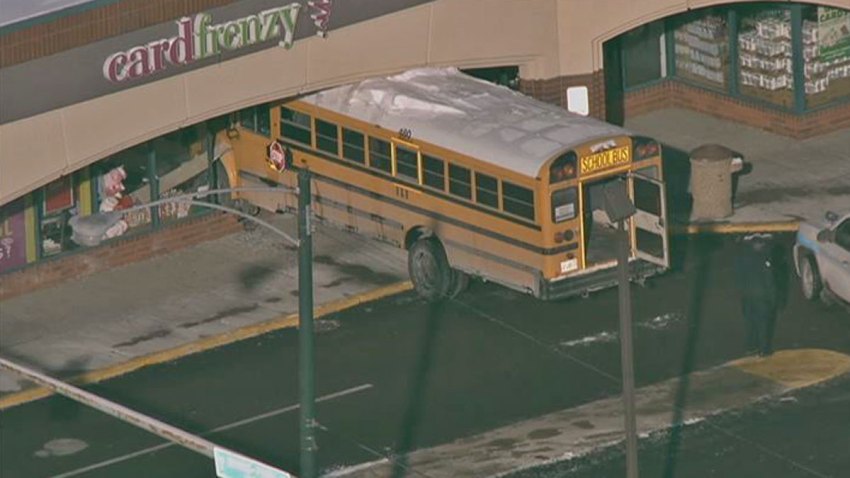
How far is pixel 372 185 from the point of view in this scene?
146 ft

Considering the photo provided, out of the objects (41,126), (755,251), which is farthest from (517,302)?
(41,126)

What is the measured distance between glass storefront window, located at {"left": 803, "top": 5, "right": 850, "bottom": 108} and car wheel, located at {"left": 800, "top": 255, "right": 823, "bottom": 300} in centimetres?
827

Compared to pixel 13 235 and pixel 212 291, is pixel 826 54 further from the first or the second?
pixel 13 235

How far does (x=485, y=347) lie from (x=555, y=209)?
231cm

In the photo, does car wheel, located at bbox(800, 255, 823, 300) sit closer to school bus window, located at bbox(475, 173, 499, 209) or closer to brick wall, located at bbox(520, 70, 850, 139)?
school bus window, located at bbox(475, 173, 499, 209)

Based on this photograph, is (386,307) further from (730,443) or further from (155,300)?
(730,443)

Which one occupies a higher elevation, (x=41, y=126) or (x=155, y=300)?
(x=41, y=126)

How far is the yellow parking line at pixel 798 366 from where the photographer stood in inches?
1592

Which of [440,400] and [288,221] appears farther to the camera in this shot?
[288,221]

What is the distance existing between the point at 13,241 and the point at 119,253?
1.92 meters

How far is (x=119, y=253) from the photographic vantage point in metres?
45.9

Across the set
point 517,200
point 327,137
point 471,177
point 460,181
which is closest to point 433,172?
point 460,181

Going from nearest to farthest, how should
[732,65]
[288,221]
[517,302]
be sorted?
[517,302] < [288,221] < [732,65]

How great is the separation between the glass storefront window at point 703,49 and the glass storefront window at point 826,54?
65.3 inches
